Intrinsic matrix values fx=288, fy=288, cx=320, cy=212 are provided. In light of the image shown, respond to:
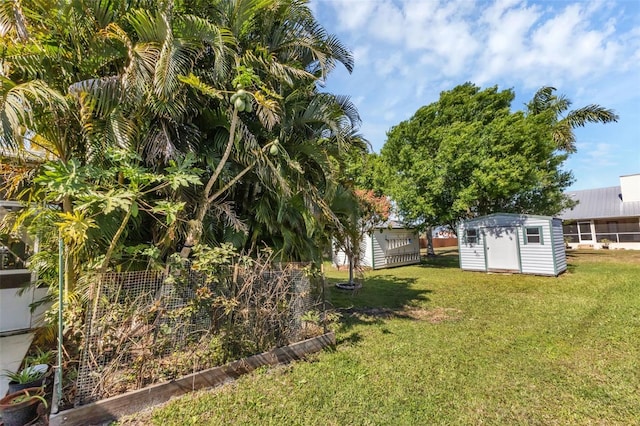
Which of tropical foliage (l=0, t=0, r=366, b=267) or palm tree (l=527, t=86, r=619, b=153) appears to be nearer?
tropical foliage (l=0, t=0, r=366, b=267)

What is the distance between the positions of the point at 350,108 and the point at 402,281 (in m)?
7.15

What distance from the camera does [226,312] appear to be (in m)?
3.30

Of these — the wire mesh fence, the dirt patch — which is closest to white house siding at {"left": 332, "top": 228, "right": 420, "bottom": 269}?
the dirt patch

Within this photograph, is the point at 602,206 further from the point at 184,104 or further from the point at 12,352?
the point at 12,352

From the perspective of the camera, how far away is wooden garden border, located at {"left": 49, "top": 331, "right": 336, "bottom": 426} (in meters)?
2.46

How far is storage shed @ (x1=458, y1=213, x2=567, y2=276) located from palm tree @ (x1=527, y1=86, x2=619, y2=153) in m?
6.06

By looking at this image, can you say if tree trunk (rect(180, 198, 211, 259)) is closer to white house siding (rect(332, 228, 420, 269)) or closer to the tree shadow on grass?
the tree shadow on grass

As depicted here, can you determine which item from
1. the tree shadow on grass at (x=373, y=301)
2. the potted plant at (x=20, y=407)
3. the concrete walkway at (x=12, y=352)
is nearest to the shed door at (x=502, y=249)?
the tree shadow on grass at (x=373, y=301)

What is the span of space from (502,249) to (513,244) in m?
0.43

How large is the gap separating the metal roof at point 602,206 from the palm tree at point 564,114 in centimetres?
742

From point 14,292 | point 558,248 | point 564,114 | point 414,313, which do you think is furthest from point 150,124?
point 564,114

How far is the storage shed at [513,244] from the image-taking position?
10.1m

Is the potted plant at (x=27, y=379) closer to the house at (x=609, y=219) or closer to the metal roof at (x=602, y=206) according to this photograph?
the metal roof at (x=602, y=206)

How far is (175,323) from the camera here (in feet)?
10.1
